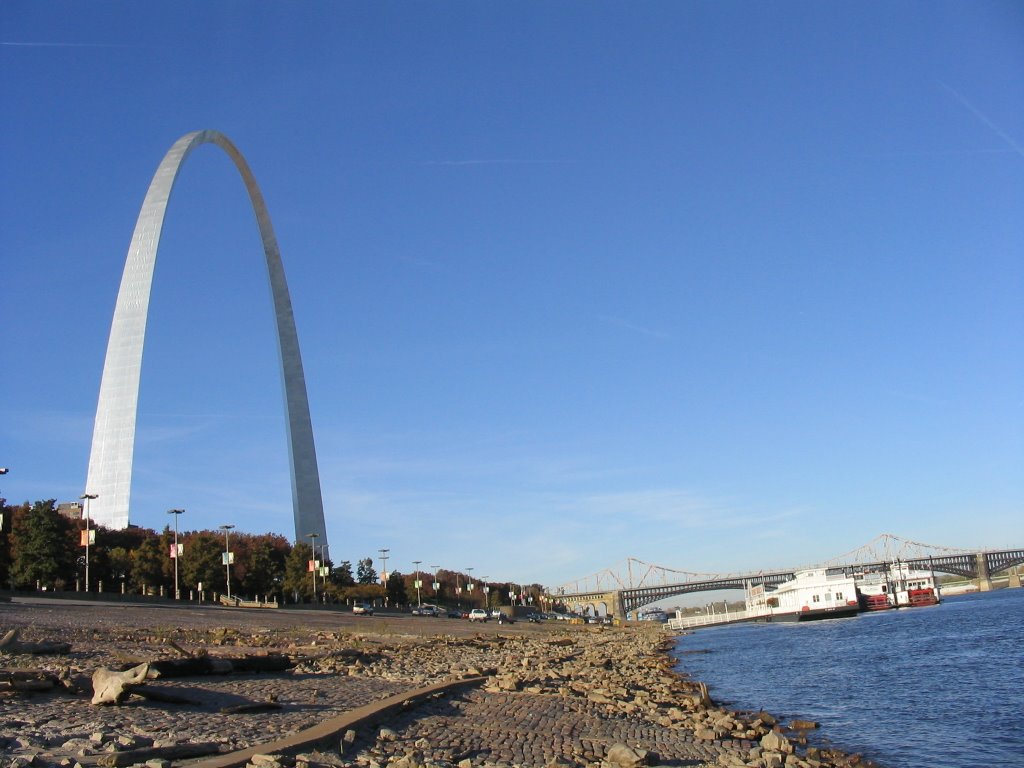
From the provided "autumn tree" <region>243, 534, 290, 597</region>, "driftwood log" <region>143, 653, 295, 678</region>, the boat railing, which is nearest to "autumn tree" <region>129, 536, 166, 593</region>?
"autumn tree" <region>243, 534, 290, 597</region>

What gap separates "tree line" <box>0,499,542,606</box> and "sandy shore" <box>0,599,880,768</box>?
1313 inches

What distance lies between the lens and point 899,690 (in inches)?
1184

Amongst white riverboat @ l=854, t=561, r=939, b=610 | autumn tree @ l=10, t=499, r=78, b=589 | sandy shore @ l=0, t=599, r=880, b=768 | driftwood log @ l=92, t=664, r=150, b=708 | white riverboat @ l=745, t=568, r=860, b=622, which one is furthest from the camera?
white riverboat @ l=854, t=561, r=939, b=610

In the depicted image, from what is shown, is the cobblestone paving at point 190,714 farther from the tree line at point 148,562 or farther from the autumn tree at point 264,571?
the autumn tree at point 264,571

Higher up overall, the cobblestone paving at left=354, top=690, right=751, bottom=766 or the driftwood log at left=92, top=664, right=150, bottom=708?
the driftwood log at left=92, top=664, right=150, bottom=708

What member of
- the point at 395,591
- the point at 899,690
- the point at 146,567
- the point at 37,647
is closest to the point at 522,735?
the point at 37,647

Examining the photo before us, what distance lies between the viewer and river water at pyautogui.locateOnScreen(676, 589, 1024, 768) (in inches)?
779

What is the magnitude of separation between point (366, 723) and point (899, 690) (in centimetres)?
2272

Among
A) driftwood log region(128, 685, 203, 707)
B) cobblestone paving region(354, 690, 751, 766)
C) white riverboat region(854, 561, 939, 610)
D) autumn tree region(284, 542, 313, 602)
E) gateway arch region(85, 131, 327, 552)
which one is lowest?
white riverboat region(854, 561, 939, 610)

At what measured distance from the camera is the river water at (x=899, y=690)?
19797 mm

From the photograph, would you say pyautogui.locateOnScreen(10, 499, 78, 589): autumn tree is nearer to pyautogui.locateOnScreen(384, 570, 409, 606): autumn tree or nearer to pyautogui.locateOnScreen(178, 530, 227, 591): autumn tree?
pyautogui.locateOnScreen(178, 530, 227, 591): autumn tree

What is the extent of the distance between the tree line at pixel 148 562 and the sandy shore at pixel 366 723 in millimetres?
33348

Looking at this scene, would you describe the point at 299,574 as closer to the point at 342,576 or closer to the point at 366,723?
the point at 342,576

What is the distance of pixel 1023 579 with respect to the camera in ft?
634
